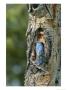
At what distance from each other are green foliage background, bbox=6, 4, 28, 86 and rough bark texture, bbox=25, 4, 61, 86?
0.03m

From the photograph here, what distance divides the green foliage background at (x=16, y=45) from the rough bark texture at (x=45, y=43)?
0.03 meters

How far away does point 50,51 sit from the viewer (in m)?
0.94

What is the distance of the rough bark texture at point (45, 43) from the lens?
94 centimetres

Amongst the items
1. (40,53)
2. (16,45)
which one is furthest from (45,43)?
(16,45)

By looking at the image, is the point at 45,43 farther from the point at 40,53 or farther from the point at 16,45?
the point at 16,45

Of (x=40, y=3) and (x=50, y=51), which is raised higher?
(x=40, y=3)

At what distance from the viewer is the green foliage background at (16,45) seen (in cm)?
94

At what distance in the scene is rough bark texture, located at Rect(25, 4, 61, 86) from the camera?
936mm

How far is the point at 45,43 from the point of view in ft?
3.09

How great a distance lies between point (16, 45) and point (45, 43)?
0.55ft
